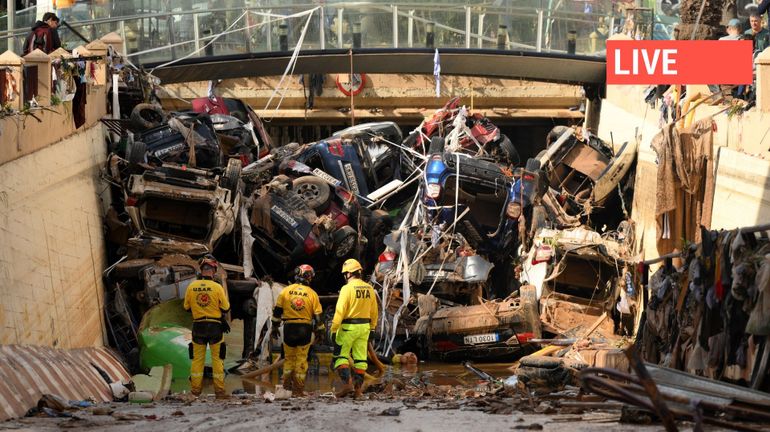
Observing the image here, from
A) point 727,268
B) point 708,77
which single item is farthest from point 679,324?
point 708,77

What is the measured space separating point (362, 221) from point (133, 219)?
15.0 feet

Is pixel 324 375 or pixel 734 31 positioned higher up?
pixel 734 31

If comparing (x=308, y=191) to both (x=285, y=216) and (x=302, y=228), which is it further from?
(x=302, y=228)

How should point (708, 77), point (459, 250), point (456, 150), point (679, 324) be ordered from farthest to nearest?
point (456, 150) → point (459, 250) → point (708, 77) → point (679, 324)

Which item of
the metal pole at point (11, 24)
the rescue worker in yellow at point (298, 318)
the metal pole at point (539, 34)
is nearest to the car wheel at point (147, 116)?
the metal pole at point (11, 24)

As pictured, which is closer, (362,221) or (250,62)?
(362,221)

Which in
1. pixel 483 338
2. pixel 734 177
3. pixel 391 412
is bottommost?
pixel 483 338

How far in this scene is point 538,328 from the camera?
20.8m

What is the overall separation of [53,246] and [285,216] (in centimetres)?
596

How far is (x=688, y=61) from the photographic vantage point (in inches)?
836

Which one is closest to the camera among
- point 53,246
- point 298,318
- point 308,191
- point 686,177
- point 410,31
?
point 298,318

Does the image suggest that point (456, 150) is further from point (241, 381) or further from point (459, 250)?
point (241, 381)

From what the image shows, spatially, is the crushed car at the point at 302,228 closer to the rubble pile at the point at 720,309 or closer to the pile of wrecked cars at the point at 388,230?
the pile of wrecked cars at the point at 388,230

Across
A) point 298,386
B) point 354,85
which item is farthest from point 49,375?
point 354,85
